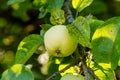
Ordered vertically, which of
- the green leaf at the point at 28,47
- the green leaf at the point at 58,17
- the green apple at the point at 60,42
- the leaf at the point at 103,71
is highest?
the green leaf at the point at 58,17

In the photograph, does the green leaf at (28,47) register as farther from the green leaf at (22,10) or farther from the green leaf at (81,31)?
the green leaf at (22,10)

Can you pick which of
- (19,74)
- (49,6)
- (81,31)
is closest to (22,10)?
(49,6)

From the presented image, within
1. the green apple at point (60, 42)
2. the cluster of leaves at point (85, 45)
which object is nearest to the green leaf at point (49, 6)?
the cluster of leaves at point (85, 45)

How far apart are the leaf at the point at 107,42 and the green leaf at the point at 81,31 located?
3 cm

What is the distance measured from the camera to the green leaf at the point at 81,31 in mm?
1156

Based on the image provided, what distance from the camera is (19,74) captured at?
1278mm

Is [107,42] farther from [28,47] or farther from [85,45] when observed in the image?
[28,47]

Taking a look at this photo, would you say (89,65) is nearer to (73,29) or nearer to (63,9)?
(73,29)

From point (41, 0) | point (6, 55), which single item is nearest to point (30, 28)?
point (6, 55)

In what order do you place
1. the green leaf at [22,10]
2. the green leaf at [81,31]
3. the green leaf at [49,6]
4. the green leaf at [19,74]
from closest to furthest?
the green leaf at [81,31] < the green leaf at [19,74] < the green leaf at [49,6] < the green leaf at [22,10]

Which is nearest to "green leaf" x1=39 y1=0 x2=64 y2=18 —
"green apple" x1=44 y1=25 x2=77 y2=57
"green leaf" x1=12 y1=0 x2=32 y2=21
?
"green apple" x1=44 y1=25 x2=77 y2=57

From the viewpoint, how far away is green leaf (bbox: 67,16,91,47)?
3.79ft

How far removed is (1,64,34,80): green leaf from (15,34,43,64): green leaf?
86mm

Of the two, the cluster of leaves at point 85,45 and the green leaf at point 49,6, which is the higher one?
the green leaf at point 49,6
